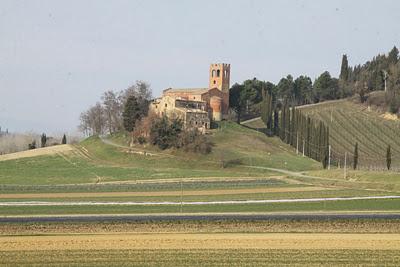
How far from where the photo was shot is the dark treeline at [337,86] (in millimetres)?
138625

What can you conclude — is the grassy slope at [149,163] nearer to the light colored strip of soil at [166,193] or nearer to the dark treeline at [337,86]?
the light colored strip of soil at [166,193]

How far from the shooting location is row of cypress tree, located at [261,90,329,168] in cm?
9800

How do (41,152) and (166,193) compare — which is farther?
(41,152)

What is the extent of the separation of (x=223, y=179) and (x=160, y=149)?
952 inches

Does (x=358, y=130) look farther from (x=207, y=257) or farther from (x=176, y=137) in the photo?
(x=207, y=257)

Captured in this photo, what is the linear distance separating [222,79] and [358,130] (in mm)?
32512

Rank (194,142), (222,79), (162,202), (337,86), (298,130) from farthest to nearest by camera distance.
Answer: (337,86) → (222,79) → (298,130) → (194,142) → (162,202)

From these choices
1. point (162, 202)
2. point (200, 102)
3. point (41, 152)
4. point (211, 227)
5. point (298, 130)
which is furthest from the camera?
point (200, 102)

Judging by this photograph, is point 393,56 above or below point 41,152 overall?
above

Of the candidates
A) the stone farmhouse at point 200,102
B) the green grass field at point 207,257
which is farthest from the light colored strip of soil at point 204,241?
the stone farmhouse at point 200,102

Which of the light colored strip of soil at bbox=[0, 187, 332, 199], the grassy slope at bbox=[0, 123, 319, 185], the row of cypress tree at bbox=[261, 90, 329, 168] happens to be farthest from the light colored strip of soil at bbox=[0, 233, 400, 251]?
the row of cypress tree at bbox=[261, 90, 329, 168]

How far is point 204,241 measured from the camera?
29.9m

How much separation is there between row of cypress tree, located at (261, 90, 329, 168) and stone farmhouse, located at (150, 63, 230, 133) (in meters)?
8.95

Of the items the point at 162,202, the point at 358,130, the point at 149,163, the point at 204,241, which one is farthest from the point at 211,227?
the point at 358,130
